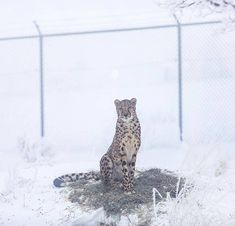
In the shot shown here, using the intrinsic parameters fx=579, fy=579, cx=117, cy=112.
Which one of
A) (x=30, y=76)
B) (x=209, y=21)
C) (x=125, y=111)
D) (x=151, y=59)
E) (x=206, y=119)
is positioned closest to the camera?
(x=125, y=111)

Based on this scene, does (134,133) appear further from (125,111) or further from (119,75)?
(119,75)

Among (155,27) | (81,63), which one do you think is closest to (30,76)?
(81,63)

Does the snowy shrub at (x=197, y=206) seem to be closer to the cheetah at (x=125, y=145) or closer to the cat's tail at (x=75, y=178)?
the cheetah at (x=125, y=145)

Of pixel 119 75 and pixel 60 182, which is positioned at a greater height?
pixel 119 75

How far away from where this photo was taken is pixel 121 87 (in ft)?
68.3

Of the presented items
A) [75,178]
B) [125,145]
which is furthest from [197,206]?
[75,178]

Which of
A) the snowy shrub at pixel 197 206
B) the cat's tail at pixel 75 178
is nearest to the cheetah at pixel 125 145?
the snowy shrub at pixel 197 206

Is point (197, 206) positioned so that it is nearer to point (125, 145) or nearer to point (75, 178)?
point (125, 145)

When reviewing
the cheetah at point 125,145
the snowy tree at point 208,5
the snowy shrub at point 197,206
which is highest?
the snowy tree at point 208,5

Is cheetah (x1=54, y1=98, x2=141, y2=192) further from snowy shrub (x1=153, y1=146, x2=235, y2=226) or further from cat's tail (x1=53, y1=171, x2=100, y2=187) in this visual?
cat's tail (x1=53, y1=171, x2=100, y2=187)

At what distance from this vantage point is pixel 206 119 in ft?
41.7

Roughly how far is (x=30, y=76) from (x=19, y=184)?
15.1 m

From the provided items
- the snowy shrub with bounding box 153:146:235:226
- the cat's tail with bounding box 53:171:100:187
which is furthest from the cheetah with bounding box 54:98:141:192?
the cat's tail with bounding box 53:171:100:187

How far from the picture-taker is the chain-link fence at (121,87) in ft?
35.2
